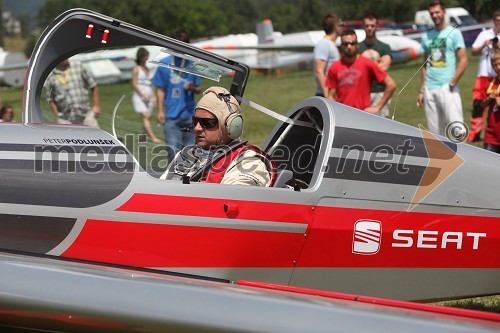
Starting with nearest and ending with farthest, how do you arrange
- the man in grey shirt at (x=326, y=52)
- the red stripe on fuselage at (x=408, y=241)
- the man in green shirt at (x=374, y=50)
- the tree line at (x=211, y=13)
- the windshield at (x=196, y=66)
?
the red stripe on fuselage at (x=408, y=241) < the windshield at (x=196, y=66) < the man in green shirt at (x=374, y=50) < the man in grey shirt at (x=326, y=52) < the tree line at (x=211, y=13)

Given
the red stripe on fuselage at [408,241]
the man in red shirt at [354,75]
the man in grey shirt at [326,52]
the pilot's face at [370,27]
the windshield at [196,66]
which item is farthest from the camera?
the pilot's face at [370,27]

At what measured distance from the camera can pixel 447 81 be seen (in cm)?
988

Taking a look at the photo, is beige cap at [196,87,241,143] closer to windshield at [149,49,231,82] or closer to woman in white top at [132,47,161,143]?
windshield at [149,49,231,82]

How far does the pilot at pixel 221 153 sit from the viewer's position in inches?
204

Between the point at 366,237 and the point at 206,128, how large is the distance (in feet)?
4.11

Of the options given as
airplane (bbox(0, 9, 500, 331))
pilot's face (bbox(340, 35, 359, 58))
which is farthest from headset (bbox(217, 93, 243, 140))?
pilot's face (bbox(340, 35, 359, 58))

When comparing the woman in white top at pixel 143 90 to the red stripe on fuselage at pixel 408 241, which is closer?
the red stripe on fuselage at pixel 408 241

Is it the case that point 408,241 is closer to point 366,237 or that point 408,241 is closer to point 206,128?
point 366,237

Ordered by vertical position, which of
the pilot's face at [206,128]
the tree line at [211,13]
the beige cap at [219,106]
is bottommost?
the tree line at [211,13]

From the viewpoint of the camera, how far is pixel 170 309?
3.96m

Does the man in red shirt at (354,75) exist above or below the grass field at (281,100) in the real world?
above

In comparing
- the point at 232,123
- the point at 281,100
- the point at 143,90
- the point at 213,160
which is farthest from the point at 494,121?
the point at 281,100

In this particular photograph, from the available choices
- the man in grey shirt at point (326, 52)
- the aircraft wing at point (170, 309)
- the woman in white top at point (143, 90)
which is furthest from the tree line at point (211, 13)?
the aircraft wing at point (170, 309)

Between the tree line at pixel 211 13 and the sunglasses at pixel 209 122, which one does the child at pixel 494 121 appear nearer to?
the sunglasses at pixel 209 122
